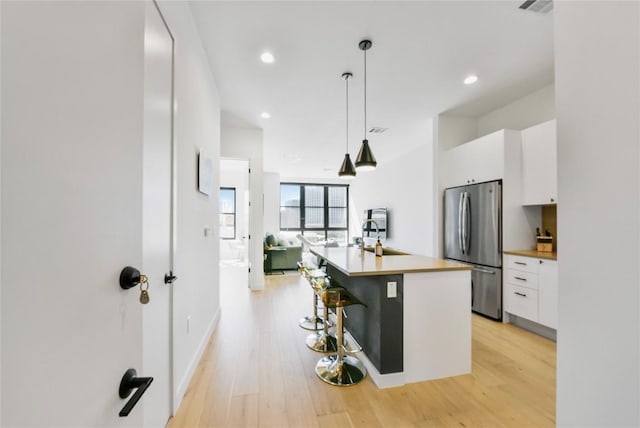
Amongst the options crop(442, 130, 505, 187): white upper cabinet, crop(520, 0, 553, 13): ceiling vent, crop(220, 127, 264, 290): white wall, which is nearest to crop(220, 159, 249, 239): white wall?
crop(220, 127, 264, 290): white wall

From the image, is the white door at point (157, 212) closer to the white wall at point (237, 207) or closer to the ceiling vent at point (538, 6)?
the ceiling vent at point (538, 6)

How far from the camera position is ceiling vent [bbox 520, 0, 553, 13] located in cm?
203

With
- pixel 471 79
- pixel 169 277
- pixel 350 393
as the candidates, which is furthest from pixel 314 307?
pixel 471 79

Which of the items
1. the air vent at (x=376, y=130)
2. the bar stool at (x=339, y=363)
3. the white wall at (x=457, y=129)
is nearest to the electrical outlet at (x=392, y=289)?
the bar stool at (x=339, y=363)

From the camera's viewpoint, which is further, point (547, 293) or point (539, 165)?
point (539, 165)

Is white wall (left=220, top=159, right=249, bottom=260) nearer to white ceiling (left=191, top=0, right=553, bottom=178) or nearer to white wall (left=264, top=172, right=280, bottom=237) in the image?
white wall (left=264, top=172, right=280, bottom=237)

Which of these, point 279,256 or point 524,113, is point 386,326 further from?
point 279,256

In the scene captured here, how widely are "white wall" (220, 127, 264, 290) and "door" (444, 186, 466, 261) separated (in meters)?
3.09

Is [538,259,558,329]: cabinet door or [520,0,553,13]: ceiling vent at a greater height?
[520,0,553,13]: ceiling vent

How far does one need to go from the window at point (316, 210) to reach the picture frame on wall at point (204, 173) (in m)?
6.94

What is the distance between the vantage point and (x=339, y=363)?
221cm

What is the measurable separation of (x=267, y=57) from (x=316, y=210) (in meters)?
7.44

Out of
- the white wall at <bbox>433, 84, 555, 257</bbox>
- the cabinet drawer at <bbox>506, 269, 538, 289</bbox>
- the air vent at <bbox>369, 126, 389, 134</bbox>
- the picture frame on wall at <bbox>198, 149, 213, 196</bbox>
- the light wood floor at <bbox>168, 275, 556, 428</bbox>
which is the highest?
the air vent at <bbox>369, 126, 389, 134</bbox>

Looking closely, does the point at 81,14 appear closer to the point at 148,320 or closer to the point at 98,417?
the point at 98,417
